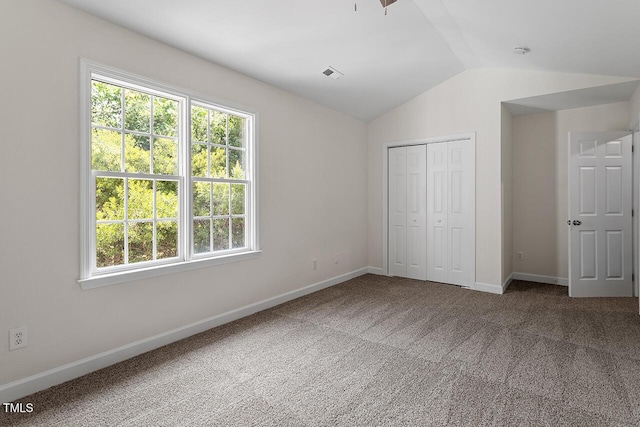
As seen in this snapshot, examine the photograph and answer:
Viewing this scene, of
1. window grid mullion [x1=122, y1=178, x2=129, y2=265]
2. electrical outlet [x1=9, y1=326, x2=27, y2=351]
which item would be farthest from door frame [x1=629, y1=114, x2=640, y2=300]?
electrical outlet [x1=9, y1=326, x2=27, y2=351]

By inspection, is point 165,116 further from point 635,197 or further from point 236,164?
point 635,197

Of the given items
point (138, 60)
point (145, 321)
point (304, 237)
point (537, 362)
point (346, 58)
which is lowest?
point (537, 362)

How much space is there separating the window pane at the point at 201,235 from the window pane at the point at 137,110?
0.97 m

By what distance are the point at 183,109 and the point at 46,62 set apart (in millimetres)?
1039

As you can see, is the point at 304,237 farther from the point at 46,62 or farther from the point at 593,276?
the point at 593,276

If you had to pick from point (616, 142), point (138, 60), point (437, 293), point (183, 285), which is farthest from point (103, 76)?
point (616, 142)

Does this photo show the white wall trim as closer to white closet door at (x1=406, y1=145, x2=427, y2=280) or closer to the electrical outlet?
white closet door at (x1=406, y1=145, x2=427, y2=280)

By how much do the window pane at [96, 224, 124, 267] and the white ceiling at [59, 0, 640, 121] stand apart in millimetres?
1590

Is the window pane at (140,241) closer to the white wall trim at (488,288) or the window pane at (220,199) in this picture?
the window pane at (220,199)

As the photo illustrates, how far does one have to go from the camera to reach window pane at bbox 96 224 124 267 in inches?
105

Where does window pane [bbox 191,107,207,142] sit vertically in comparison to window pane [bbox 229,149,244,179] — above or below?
above

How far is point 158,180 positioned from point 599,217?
511 cm

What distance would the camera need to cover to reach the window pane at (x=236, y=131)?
3.70m

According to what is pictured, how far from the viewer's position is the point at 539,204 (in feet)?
16.9
